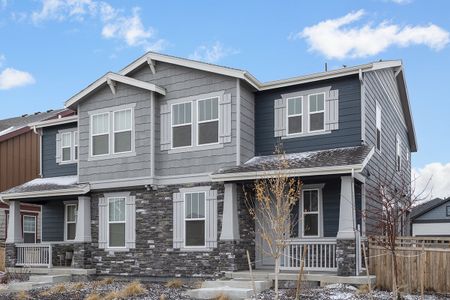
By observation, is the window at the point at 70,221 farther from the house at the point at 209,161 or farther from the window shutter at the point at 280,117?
the window shutter at the point at 280,117

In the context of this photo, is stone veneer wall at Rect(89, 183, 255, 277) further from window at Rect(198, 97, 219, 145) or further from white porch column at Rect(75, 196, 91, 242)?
window at Rect(198, 97, 219, 145)

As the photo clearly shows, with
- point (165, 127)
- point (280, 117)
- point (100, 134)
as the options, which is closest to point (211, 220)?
point (165, 127)

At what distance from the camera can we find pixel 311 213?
1669 centimetres

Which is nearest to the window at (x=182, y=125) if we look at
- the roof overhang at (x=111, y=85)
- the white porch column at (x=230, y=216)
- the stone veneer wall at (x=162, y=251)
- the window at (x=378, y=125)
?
the roof overhang at (x=111, y=85)

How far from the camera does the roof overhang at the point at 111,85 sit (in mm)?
17875

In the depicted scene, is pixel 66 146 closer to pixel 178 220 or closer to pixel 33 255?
pixel 33 255

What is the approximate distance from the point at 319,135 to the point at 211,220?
4.11m

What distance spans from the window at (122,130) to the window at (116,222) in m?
1.71

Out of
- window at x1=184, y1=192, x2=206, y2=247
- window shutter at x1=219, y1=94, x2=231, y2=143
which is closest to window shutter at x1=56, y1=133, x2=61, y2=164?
window at x1=184, y1=192, x2=206, y2=247

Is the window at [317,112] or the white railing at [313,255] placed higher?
the window at [317,112]

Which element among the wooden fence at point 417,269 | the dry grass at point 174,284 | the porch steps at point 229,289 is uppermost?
the wooden fence at point 417,269

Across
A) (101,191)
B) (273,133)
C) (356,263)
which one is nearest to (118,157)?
(101,191)

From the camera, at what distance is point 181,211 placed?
17578 mm

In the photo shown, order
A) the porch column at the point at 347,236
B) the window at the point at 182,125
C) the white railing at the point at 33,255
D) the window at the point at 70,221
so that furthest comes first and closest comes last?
the window at the point at 70,221
the white railing at the point at 33,255
the window at the point at 182,125
the porch column at the point at 347,236
